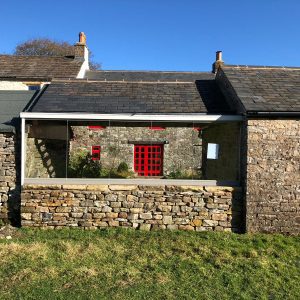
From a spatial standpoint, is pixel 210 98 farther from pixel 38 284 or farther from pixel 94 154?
pixel 38 284

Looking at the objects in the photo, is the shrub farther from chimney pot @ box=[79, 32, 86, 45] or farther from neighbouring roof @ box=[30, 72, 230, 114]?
chimney pot @ box=[79, 32, 86, 45]

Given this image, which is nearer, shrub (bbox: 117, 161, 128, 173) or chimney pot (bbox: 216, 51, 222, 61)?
shrub (bbox: 117, 161, 128, 173)

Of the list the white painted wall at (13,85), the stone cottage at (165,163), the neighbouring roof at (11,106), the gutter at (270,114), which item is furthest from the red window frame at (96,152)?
the white painted wall at (13,85)

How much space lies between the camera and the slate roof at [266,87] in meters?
8.09

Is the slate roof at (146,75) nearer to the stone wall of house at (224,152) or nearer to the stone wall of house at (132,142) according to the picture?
the stone wall of house at (132,142)

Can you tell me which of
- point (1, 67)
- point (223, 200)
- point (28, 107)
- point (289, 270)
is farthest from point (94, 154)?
point (1, 67)

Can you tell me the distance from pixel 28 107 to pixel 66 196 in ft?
9.03

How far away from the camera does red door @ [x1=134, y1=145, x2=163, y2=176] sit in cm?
888

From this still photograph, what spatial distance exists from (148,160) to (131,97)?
6.32 feet

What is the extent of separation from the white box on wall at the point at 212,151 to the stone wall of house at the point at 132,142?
0.74ft

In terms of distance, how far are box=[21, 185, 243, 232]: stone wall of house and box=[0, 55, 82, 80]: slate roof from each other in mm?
11979

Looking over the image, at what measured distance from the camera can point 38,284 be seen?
17.5ft

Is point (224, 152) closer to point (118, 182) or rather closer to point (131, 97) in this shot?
point (118, 182)

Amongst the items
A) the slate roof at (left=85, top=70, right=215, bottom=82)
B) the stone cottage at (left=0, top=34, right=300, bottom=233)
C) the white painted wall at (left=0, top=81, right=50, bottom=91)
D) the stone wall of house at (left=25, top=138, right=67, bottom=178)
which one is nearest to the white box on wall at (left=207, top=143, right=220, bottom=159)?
the stone cottage at (left=0, top=34, right=300, bottom=233)
